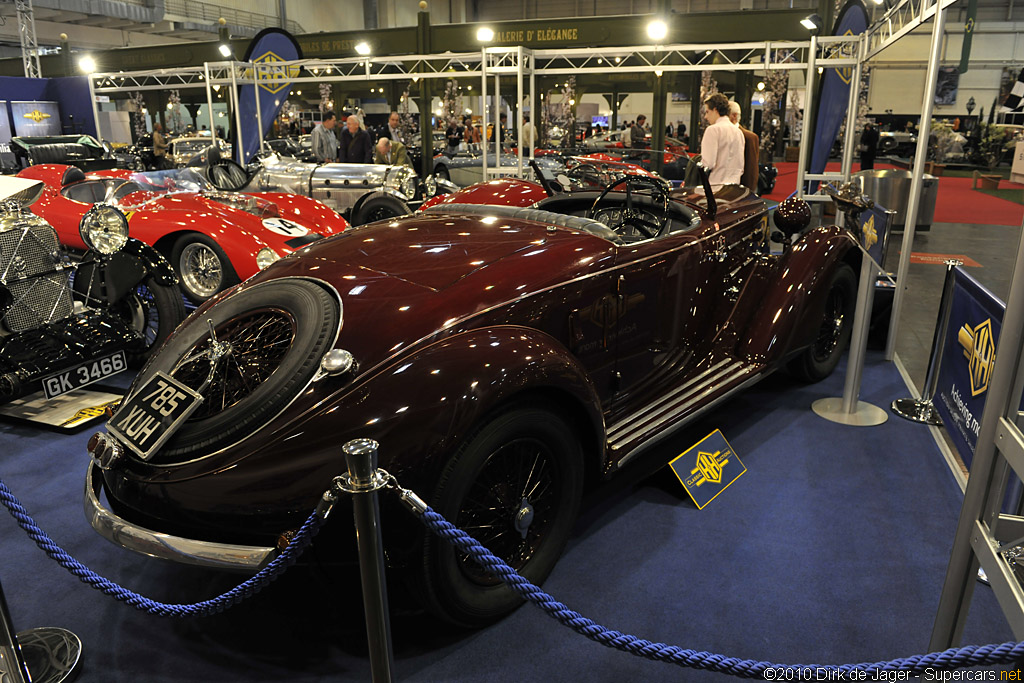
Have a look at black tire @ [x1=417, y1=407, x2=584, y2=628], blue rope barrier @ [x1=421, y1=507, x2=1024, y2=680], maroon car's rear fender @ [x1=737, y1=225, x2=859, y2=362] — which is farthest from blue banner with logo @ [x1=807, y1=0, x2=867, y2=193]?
blue rope barrier @ [x1=421, y1=507, x2=1024, y2=680]

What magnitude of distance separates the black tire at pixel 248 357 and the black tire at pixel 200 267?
328cm

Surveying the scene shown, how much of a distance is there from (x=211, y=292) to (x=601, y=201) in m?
3.66

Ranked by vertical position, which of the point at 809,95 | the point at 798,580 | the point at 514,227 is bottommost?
the point at 798,580

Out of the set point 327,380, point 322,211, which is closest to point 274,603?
point 327,380

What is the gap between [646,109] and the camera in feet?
104

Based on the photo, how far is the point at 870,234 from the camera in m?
3.70

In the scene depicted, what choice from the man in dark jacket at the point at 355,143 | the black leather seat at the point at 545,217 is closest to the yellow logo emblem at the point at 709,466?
the black leather seat at the point at 545,217

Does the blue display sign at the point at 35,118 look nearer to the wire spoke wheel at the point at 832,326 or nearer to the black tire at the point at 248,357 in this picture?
the black tire at the point at 248,357

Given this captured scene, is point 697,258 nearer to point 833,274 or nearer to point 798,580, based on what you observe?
point 833,274

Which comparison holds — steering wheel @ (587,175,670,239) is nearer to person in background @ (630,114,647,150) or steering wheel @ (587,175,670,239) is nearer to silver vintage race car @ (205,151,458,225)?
silver vintage race car @ (205,151,458,225)

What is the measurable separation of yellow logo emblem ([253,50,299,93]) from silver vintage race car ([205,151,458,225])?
270cm

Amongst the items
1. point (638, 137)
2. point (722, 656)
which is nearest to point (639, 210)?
point (722, 656)

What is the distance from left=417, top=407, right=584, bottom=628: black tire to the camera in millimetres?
2188

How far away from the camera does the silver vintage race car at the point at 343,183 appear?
8695 mm
